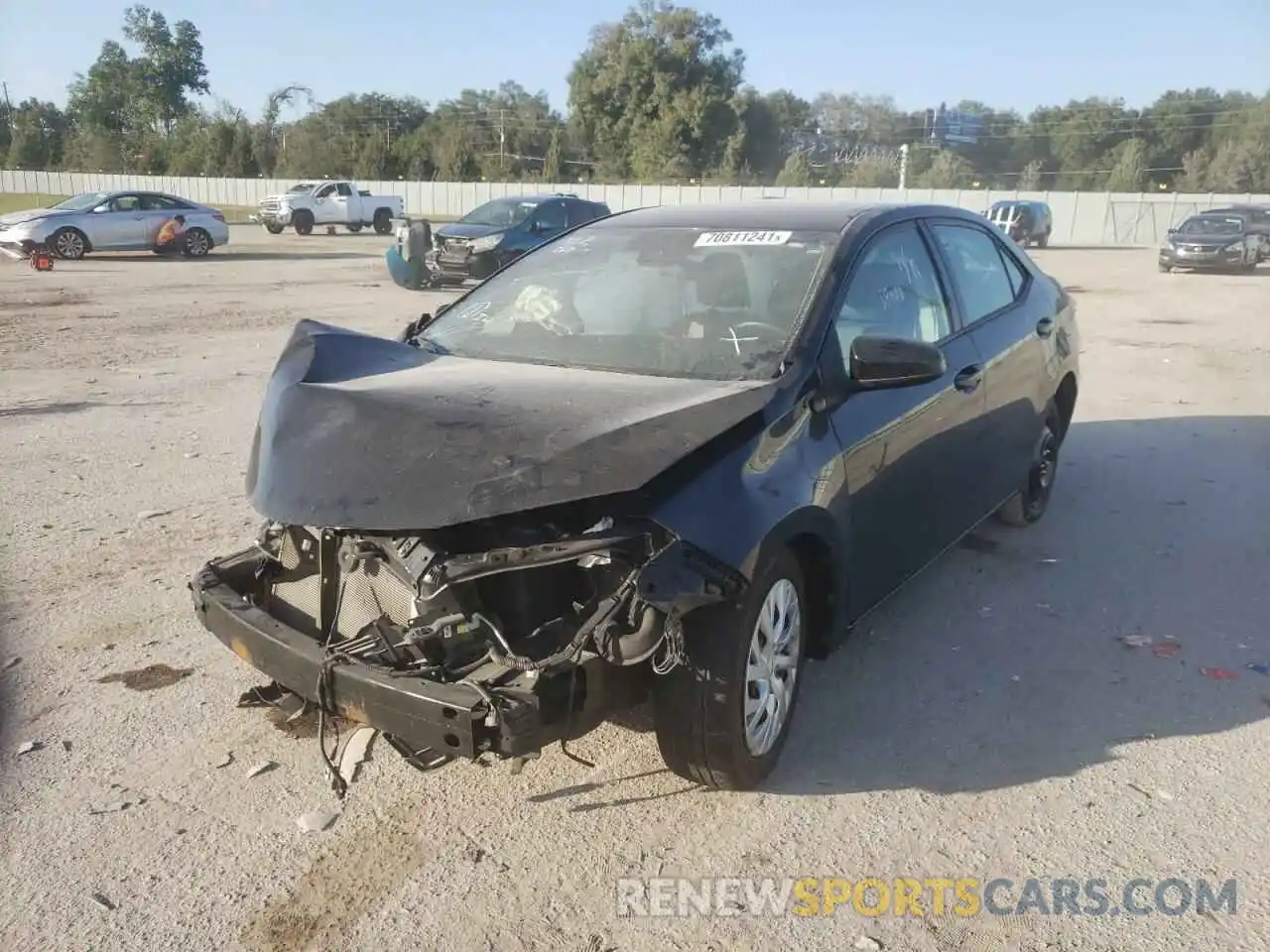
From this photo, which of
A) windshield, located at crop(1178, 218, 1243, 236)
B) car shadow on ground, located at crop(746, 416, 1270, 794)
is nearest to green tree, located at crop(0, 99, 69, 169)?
windshield, located at crop(1178, 218, 1243, 236)

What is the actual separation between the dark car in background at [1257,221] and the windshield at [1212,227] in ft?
1.10

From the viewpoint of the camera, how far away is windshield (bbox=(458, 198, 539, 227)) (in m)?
19.9

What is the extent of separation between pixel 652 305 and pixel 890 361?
3.26ft

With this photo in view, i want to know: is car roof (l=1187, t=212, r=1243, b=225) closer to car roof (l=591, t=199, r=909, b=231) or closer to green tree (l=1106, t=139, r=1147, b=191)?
car roof (l=591, t=199, r=909, b=231)

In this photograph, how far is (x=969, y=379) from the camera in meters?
4.53

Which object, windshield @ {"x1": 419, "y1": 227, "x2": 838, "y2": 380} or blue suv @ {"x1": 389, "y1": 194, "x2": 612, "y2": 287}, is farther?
blue suv @ {"x1": 389, "y1": 194, "x2": 612, "y2": 287}

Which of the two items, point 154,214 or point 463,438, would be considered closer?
point 463,438

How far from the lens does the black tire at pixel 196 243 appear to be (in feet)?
83.1

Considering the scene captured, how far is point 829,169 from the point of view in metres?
71.9

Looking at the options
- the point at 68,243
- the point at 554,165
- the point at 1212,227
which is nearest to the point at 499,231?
the point at 68,243

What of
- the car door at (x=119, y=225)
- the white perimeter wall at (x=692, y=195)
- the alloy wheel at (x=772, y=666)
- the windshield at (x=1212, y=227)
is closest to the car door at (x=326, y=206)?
the car door at (x=119, y=225)

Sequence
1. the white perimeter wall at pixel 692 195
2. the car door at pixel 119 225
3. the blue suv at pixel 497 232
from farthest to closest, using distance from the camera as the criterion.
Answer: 1. the white perimeter wall at pixel 692 195
2. the car door at pixel 119 225
3. the blue suv at pixel 497 232

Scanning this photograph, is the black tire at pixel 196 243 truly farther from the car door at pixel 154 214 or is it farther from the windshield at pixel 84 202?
the windshield at pixel 84 202

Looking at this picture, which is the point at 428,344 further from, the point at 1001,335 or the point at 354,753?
the point at 1001,335
